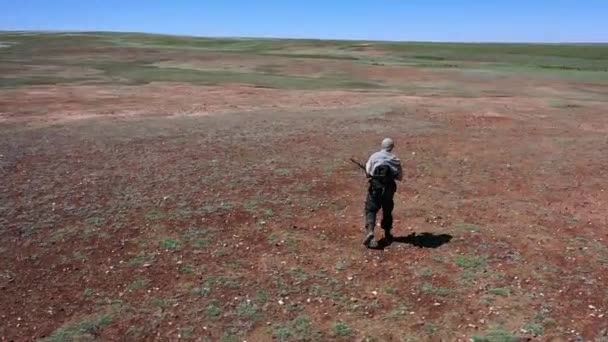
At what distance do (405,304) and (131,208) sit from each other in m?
6.92

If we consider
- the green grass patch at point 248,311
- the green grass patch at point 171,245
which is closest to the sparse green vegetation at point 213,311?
the green grass patch at point 248,311

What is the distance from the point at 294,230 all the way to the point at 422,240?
8.49 ft

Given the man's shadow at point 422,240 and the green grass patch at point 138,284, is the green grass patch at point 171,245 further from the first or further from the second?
the man's shadow at point 422,240

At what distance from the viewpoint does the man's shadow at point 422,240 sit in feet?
35.6

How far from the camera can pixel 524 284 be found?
930 cm

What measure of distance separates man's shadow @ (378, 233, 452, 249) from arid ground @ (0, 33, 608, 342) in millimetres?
58

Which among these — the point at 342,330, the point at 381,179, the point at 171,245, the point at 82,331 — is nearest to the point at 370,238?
the point at 381,179

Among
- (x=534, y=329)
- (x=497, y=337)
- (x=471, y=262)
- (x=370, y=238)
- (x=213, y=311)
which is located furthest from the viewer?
(x=370, y=238)

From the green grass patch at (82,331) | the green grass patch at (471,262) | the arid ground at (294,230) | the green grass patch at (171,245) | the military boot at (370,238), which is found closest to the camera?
the green grass patch at (82,331)

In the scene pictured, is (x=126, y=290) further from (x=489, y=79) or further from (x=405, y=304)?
(x=489, y=79)

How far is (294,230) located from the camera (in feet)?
38.3

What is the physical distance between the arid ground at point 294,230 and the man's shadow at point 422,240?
0.19 ft

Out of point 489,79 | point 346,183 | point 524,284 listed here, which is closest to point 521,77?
point 489,79

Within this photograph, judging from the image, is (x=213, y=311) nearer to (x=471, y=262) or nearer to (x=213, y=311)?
(x=213, y=311)
